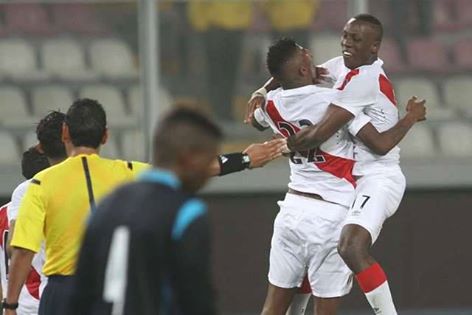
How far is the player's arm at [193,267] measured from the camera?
480cm

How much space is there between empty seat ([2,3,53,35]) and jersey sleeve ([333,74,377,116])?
5030 mm

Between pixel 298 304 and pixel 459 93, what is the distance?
194 inches

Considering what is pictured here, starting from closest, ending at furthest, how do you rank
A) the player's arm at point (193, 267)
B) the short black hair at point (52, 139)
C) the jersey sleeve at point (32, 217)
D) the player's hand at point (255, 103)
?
the player's arm at point (193, 267) < the jersey sleeve at point (32, 217) < the short black hair at point (52, 139) < the player's hand at point (255, 103)

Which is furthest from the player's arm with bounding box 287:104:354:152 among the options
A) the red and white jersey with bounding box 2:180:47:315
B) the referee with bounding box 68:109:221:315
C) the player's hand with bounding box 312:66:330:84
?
the referee with bounding box 68:109:221:315

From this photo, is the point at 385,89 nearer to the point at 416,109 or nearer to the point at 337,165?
Result: the point at 416,109

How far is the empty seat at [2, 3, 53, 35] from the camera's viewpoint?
1313 cm

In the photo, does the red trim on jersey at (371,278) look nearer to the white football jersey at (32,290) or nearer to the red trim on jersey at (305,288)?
the red trim on jersey at (305,288)

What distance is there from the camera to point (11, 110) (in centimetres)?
1324

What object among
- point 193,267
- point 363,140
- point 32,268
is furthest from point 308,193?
point 193,267

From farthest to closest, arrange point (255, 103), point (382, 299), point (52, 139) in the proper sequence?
point (255, 103) < point (382, 299) < point (52, 139)

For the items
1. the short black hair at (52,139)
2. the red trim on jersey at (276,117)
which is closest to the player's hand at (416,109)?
the red trim on jersey at (276,117)

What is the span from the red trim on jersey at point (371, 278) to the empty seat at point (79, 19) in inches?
203

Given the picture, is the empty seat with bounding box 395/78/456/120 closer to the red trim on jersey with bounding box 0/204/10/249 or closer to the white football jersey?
the red trim on jersey with bounding box 0/204/10/249

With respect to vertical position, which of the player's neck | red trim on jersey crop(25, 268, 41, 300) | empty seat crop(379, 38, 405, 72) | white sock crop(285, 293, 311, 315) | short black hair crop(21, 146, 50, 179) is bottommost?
white sock crop(285, 293, 311, 315)
